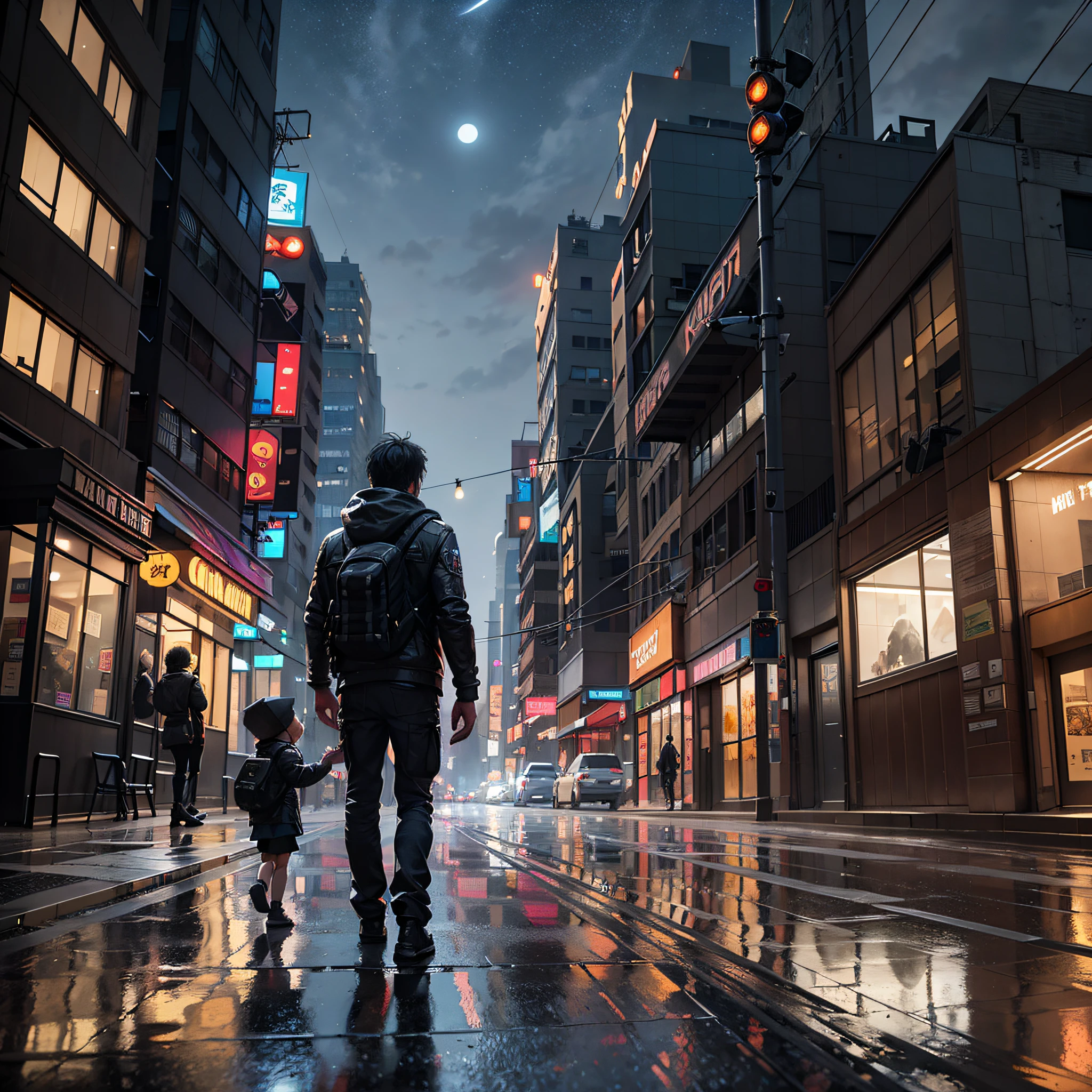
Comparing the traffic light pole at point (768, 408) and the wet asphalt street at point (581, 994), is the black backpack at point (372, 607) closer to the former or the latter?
the wet asphalt street at point (581, 994)

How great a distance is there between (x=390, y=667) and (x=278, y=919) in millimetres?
1295

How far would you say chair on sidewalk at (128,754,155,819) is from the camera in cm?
1508

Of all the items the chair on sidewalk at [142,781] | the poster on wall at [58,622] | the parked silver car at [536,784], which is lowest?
the parked silver car at [536,784]

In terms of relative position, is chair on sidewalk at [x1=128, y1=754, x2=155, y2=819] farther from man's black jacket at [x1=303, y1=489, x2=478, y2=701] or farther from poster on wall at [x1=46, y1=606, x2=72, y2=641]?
man's black jacket at [x1=303, y1=489, x2=478, y2=701]

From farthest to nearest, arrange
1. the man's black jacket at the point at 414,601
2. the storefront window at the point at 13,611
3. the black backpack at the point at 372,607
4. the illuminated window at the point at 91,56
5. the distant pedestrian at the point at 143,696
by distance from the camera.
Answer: the illuminated window at the point at 91,56 → the storefront window at the point at 13,611 → the distant pedestrian at the point at 143,696 → the man's black jacket at the point at 414,601 → the black backpack at the point at 372,607

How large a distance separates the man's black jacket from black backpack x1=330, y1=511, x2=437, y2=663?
49 mm

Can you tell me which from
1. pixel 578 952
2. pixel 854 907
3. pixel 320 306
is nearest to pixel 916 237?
pixel 854 907

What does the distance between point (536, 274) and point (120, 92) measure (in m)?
90.7

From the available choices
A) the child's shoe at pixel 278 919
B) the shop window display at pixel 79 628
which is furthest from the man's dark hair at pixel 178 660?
the child's shoe at pixel 278 919

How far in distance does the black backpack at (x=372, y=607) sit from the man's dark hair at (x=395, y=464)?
47cm

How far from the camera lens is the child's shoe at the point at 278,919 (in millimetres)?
4355

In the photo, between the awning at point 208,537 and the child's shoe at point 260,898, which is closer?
the child's shoe at point 260,898

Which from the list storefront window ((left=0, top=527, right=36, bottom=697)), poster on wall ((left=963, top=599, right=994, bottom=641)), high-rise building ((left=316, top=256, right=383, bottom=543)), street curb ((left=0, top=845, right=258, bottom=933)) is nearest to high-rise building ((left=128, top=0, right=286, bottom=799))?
storefront window ((left=0, top=527, right=36, bottom=697))

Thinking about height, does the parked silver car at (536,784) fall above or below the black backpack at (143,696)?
below
